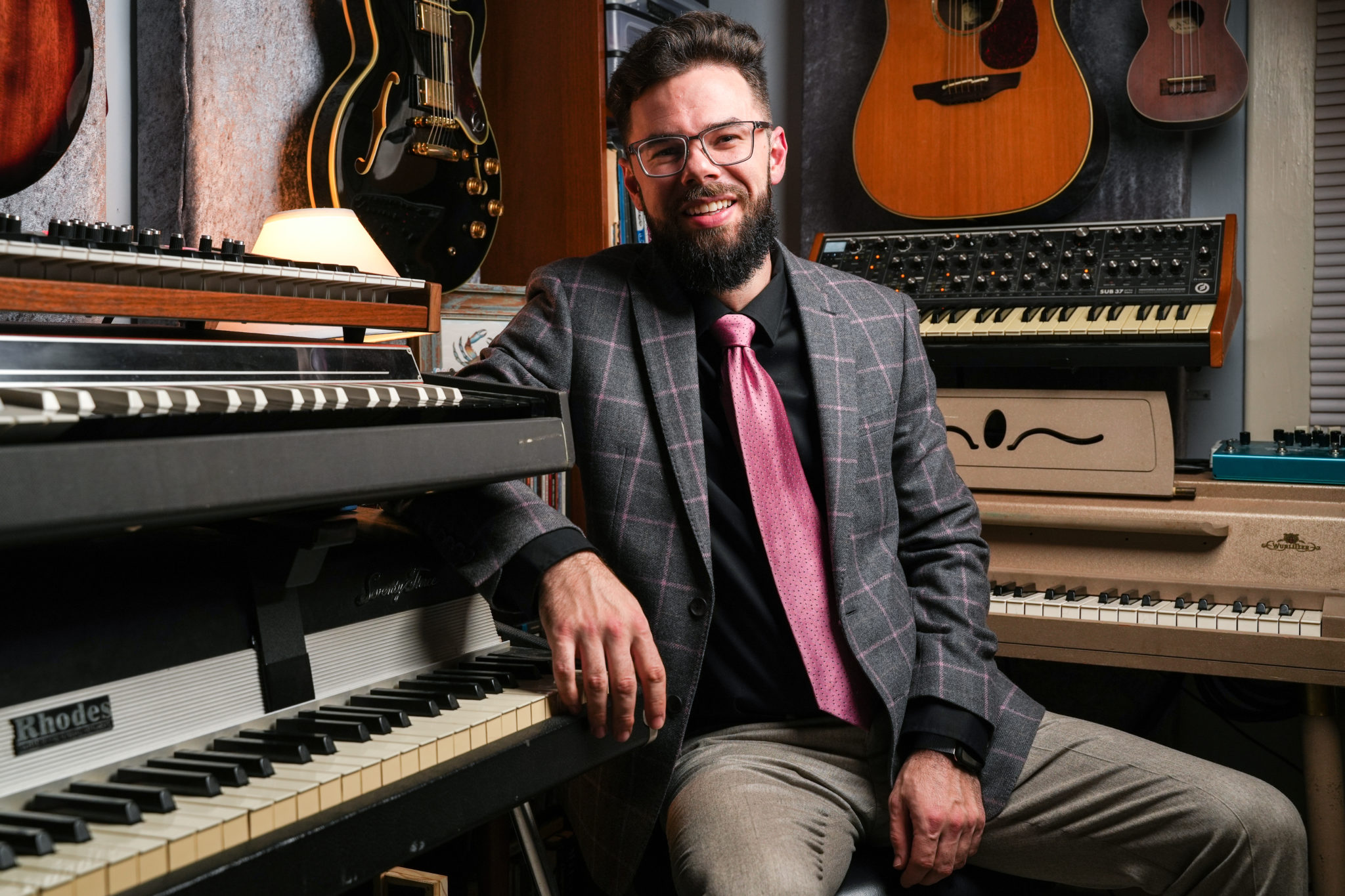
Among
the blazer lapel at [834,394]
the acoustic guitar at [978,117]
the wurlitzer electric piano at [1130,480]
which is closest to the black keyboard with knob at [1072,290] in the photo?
the wurlitzer electric piano at [1130,480]

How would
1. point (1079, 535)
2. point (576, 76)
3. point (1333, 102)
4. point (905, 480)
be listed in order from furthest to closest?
point (576, 76) → point (1333, 102) → point (1079, 535) → point (905, 480)

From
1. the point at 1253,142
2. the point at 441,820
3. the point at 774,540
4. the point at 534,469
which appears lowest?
the point at 441,820

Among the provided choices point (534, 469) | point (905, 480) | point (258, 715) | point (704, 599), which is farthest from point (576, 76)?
point (258, 715)

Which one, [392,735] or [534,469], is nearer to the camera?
[392,735]

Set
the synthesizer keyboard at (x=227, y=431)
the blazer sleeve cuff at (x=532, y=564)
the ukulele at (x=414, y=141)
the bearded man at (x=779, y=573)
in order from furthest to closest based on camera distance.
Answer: the ukulele at (x=414, y=141), the bearded man at (x=779, y=573), the blazer sleeve cuff at (x=532, y=564), the synthesizer keyboard at (x=227, y=431)

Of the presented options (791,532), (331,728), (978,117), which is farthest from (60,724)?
(978,117)

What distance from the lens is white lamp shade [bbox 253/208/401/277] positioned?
149 cm

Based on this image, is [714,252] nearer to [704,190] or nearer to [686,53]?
[704,190]

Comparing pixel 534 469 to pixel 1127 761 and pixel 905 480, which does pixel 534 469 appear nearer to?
pixel 905 480

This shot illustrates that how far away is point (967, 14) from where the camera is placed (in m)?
2.27

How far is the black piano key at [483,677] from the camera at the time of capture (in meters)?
0.95

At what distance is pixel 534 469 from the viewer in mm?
936

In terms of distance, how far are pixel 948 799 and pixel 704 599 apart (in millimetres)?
376

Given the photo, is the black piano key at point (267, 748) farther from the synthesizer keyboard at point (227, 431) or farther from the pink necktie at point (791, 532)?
the pink necktie at point (791, 532)
